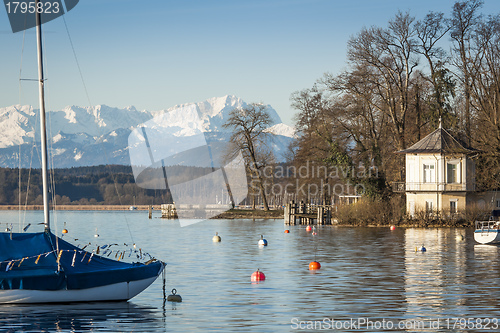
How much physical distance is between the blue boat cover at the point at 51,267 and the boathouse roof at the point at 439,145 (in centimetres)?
4856

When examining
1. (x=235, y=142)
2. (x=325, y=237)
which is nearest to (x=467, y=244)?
(x=325, y=237)

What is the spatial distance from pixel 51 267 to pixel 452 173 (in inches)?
2047

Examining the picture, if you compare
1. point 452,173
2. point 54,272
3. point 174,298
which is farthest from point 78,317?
point 452,173

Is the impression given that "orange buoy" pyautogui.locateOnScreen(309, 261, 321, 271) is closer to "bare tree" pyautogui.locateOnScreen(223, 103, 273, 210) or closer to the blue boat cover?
the blue boat cover

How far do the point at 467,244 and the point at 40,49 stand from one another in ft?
110

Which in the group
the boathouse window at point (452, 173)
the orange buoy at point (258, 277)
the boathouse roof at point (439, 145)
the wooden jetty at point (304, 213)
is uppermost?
the boathouse roof at point (439, 145)

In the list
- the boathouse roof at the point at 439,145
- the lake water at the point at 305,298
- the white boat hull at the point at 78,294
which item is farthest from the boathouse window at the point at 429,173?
the white boat hull at the point at 78,294

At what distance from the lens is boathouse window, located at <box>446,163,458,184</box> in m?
67.8

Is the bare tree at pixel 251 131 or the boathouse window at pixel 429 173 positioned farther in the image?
the bare tree at pixel 251 131

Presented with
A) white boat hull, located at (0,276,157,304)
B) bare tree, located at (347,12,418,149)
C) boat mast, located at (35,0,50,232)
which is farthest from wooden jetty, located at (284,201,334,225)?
boat mast, located at (35,0,50,232)

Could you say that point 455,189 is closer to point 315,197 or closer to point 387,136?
point 387,136

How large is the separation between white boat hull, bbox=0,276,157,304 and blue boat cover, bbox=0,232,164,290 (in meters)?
0.16

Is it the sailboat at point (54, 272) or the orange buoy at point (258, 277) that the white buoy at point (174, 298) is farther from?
the orange buoy at point (258, 277)

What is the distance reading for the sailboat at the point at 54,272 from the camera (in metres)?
22.0
